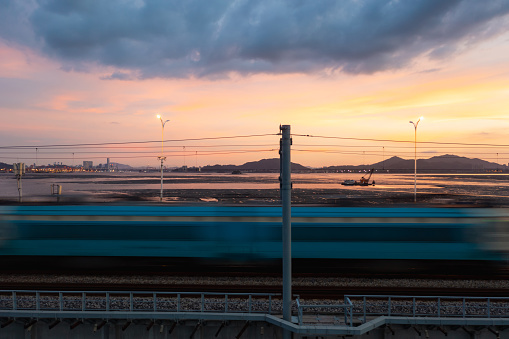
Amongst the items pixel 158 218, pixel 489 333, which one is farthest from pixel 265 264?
pixel 489 333

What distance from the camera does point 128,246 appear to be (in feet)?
49.1

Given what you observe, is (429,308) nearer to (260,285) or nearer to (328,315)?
(328,315)

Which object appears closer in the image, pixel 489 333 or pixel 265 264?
pixel 489 333

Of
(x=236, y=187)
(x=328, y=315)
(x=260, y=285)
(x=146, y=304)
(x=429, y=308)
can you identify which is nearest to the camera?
(x=328, y=315)

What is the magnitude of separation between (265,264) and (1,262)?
12894 millimetres

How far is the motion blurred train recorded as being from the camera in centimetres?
1475

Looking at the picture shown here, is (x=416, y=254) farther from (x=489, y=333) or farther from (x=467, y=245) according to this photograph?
(x=489, y=333)

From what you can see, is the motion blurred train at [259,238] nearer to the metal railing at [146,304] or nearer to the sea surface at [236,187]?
the metal railing at [146,304]

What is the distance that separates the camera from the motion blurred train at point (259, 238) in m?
14.8

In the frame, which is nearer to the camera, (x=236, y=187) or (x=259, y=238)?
(x=259, y=238)

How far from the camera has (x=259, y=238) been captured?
1481cm

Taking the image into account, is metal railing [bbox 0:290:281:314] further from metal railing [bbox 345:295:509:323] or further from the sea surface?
the sea surface

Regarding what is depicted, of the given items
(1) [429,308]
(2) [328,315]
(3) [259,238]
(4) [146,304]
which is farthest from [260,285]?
(1) [429,308]

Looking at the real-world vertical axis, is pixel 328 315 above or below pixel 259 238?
below
